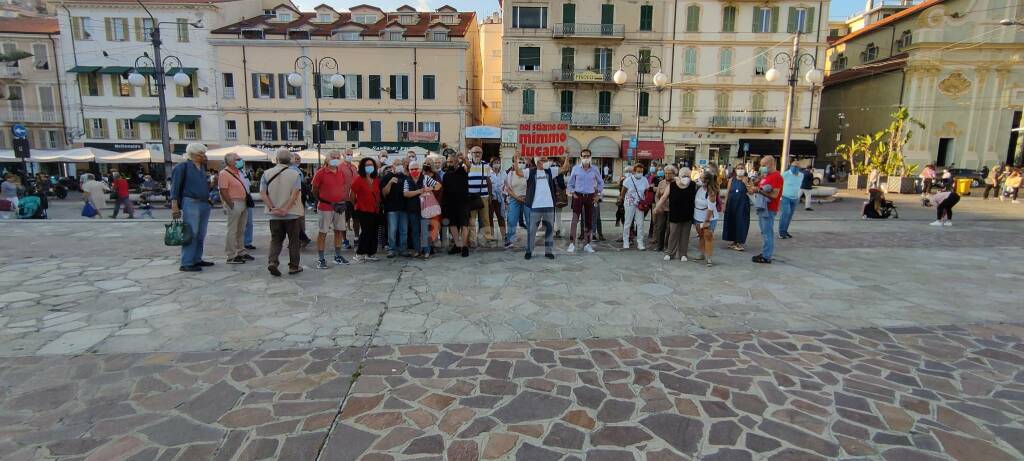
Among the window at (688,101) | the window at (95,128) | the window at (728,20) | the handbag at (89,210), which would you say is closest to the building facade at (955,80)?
the window at (728,20)

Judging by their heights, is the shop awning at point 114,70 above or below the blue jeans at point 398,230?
above

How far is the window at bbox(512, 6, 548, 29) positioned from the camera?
34.0 metres

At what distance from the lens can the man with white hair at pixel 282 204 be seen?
634 centimetres

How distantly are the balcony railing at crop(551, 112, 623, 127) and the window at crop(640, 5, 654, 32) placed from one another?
6088 mm

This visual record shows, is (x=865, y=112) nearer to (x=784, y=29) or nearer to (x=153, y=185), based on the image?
(x=784, y=29)

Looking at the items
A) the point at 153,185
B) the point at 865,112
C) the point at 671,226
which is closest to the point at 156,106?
the point at 153,185

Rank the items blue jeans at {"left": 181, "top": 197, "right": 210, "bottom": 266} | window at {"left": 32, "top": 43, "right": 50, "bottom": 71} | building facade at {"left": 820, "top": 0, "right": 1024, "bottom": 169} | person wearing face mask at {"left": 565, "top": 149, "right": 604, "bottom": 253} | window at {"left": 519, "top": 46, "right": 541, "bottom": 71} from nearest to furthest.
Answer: blue jeans at {"left": 181, "top": 197, "right": 210, "bottom": 266}
person wearing face mask at {"left": 565, "top": 149, "right": 604, "bottom": 253}
building facade at {"left": 820, "top": 0, "right": 1024, "bottom": 169}
window at {"left": 32, "top": 43, "right": 50, "bottom": 71}
window at {"left": 519, "top": 46, "right": 541, "bottom": 71}

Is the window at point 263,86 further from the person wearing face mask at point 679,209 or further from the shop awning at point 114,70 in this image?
the person wearing face mask at point 679,209

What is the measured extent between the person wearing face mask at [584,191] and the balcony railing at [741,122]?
1155 inches

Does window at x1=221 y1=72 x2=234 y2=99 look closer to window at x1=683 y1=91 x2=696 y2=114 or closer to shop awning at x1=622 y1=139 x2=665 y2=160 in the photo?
shop awning at x1=622 y1=139 x2=665 y2=160

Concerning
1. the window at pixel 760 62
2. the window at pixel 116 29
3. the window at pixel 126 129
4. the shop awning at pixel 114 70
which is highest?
the window at pixel 116 29

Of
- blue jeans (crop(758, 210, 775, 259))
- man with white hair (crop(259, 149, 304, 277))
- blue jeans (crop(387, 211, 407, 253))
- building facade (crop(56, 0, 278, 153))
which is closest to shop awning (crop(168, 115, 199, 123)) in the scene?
building facade (crop(56, 0, 278, 153))

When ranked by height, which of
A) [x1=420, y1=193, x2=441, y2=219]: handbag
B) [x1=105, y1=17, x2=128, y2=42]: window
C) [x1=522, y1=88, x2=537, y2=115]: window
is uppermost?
[x1=105, y1=17, x2=128, y2=42]: window

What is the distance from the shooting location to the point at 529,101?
34.9 m
